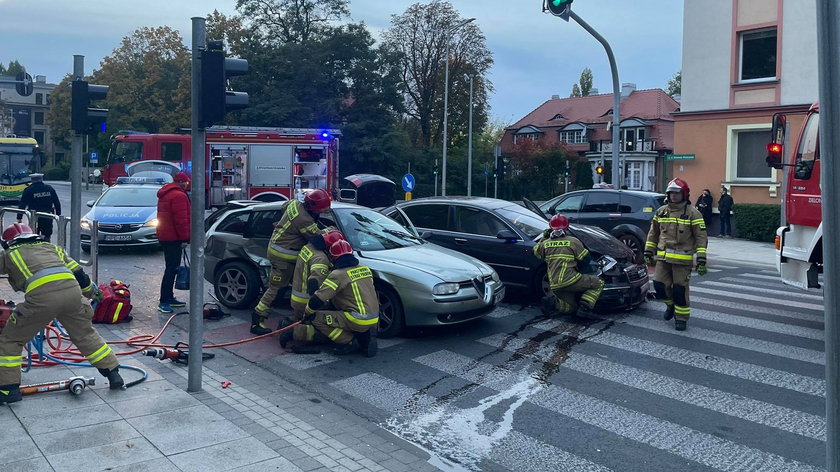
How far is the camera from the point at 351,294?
7496mm

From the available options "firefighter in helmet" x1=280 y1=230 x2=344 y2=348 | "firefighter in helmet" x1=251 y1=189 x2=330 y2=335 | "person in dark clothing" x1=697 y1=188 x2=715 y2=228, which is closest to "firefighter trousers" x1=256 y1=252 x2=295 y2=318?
"firefighter in helmet" x1=251 y1=189 x2=330 y2=335

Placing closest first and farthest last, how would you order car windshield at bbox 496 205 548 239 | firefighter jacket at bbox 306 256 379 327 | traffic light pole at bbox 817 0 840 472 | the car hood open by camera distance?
traffic light pole at bbox 817 0 840 472 → firefighter jacket at bbox 306 256 379 327 → the car hood open → car windshield at bbox 496 205 548 239

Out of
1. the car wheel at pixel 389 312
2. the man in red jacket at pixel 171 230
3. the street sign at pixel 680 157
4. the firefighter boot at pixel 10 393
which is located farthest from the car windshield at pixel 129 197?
the street sign at pixel 680 157

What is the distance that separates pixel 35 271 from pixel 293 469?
2684mm

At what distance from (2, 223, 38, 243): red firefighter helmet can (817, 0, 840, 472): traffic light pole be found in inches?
220

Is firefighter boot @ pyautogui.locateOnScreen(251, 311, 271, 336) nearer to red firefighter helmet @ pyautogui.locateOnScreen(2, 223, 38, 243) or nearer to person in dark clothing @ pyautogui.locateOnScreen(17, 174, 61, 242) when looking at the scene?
red firefighter helmet @ pyautogui.locateOnScreen(2, 223, 38, 243)

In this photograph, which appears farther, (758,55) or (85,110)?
(758,55)

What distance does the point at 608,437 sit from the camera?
556 centimetres

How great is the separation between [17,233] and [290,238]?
3.19m

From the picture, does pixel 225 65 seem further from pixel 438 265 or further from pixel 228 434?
pixel 438 265

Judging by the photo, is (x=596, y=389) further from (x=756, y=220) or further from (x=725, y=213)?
(x=725, y=213)

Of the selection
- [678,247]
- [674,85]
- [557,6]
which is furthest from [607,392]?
[674,85]

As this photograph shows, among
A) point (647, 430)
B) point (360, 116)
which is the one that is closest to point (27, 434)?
point (647, 430)

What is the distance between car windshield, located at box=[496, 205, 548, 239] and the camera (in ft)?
35.5
